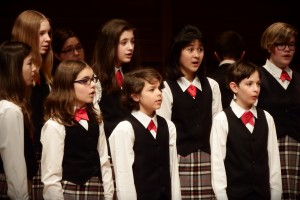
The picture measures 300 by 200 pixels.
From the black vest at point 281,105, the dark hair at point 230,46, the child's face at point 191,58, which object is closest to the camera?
the child's face at point 191,58

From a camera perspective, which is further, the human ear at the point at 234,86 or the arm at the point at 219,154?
the human ear at the point at 234,86

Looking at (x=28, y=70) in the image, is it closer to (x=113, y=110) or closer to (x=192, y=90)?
(x=113, y=110)

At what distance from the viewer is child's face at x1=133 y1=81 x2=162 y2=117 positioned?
3.19 metres

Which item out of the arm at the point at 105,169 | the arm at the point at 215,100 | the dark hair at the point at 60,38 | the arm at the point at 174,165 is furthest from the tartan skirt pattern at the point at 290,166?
the dark hair at the point at 60,38

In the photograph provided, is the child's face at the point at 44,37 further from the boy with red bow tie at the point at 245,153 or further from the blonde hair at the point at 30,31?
the boy with red bow tie at the point at 245,153

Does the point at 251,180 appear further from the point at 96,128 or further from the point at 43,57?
the point at 43,57

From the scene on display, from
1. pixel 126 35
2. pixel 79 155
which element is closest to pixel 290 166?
pixel 126 35

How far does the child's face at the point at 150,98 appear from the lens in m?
3.19

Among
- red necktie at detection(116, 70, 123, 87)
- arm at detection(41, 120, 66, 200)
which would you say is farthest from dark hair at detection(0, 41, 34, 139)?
red necktie at detection(116, 70, 123, 87)

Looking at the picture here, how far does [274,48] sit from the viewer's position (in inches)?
150

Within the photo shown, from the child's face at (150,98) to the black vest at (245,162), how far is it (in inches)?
16.6

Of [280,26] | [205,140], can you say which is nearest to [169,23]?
[280,26]

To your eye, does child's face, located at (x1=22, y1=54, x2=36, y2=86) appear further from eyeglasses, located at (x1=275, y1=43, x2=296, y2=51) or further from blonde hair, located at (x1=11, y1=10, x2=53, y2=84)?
eyeglasses, located at (x1=275, y1=43, x2=296, y2=51)

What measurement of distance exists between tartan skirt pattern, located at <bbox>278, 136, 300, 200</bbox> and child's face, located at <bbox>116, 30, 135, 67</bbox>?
106 centimetres
